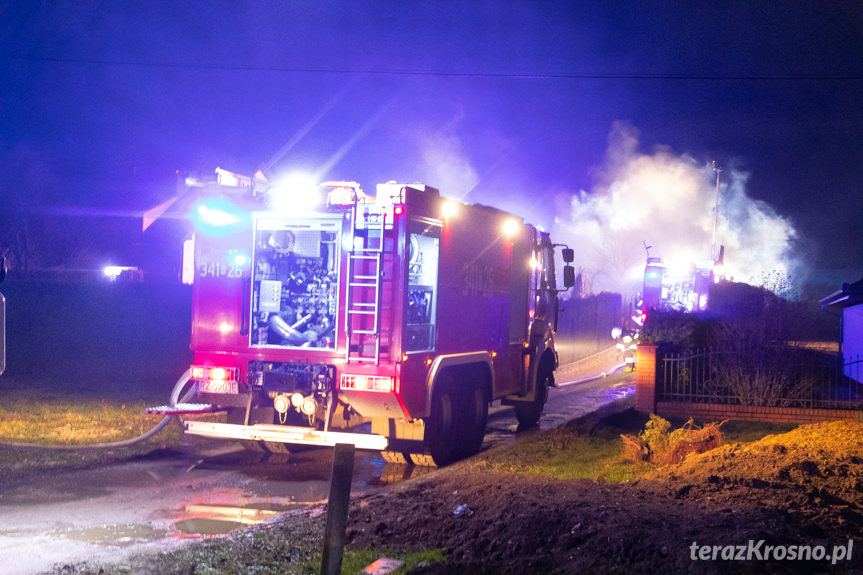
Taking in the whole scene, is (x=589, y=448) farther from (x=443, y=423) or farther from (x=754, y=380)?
(x=754, y=380)

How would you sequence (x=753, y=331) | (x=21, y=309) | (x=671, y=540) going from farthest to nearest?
(x=21, y=309), (x=753, y=331), (x=671, y=540)

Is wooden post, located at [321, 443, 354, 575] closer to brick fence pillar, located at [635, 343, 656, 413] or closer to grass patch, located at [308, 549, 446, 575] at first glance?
grass patch, located at [308, 549, 446, 575]

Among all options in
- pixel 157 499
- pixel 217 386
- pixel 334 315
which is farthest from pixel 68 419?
pixel 334 315

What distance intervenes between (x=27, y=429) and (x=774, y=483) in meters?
9.31

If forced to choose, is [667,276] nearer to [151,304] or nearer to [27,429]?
[151,304]

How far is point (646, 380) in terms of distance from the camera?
1264cm

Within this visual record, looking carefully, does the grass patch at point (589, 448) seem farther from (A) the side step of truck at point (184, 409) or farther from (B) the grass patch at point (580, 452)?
(A) the side step of truck at point (184, 409)

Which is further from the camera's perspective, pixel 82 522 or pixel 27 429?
pixel 27 429

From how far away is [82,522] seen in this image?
21.2 feet

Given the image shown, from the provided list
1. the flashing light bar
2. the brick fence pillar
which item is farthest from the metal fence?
the flashing light bar

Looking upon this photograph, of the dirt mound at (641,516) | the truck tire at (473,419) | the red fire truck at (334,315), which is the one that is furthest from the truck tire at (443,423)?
the dirt mound at (641,516)

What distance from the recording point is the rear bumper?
25.9 feet

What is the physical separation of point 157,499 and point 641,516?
457 cm

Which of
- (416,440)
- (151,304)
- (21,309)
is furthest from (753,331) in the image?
(21,309)
